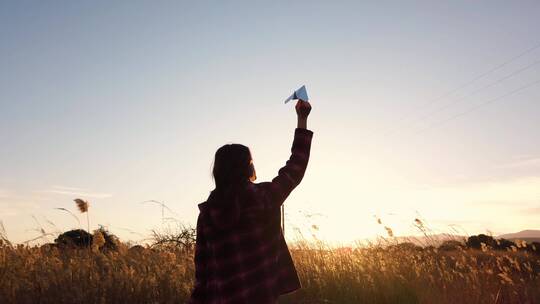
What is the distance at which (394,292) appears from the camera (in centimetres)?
607

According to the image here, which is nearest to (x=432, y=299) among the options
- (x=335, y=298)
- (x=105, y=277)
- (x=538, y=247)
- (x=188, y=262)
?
(x=335, y=298)

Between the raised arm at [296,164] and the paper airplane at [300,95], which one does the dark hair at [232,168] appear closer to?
the raised arm at [296,164]

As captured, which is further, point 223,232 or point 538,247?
point 538,247

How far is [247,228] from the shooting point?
3020mm

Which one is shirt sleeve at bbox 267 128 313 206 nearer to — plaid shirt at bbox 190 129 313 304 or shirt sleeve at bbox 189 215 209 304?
plaid shirt at bbox 190 129 313 304

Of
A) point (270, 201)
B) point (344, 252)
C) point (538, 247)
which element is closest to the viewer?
point (270, 201)

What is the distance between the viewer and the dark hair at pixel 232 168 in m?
2.96

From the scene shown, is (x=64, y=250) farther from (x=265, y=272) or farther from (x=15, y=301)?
(x=265, y=272)

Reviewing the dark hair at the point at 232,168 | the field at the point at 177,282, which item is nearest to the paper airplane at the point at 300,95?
the dark hair at the point at 232,168

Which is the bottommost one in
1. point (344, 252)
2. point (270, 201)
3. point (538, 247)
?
point (538, 247)

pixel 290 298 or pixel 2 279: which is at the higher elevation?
pixel 2 279

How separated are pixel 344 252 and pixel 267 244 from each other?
5317 mm

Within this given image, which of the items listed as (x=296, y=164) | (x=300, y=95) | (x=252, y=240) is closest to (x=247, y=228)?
(x=252, y=240)

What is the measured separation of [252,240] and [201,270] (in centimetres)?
42
